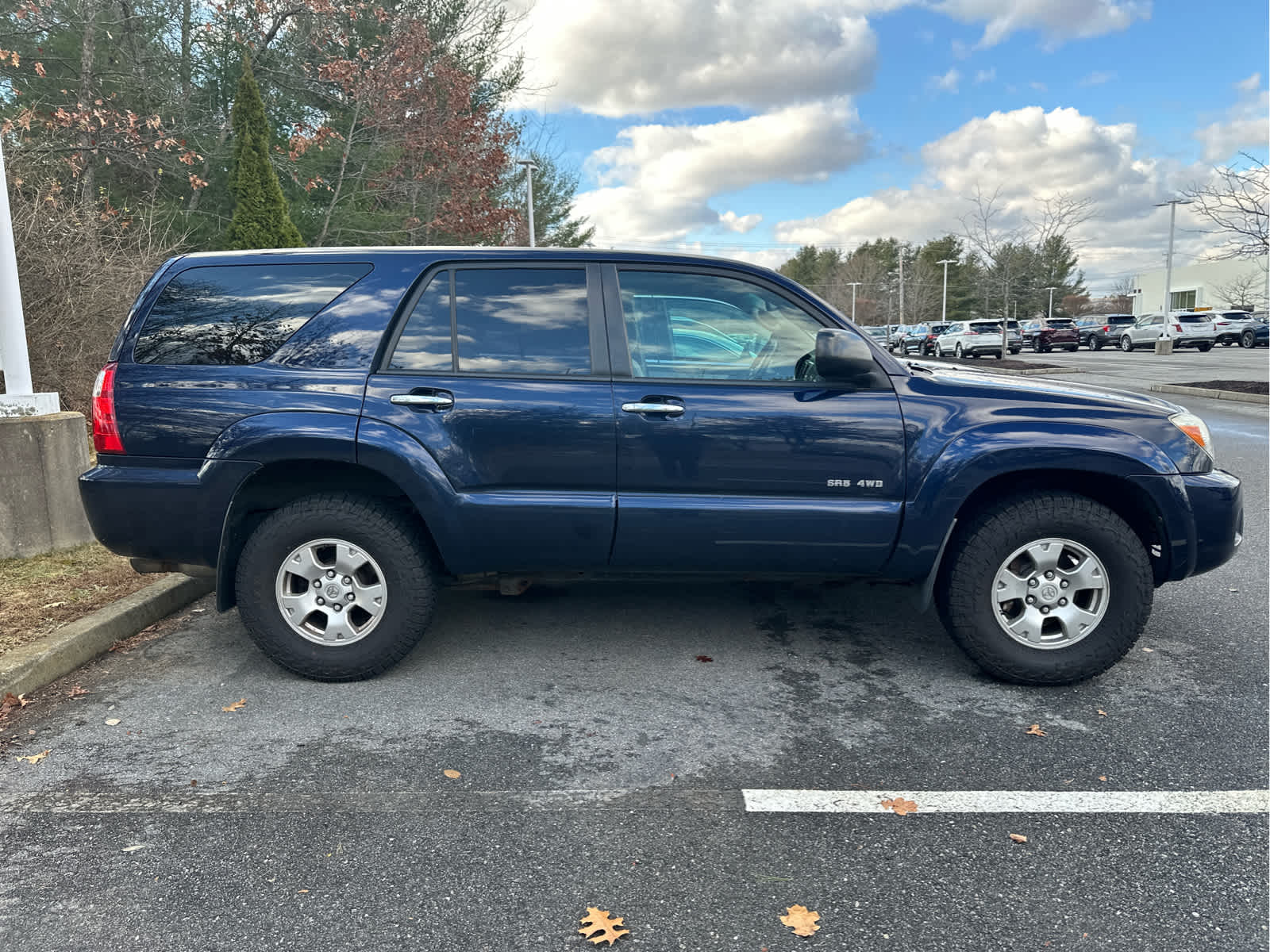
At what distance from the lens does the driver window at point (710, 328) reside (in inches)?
148

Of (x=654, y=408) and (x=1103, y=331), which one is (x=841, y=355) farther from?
(x=1103, y=331)

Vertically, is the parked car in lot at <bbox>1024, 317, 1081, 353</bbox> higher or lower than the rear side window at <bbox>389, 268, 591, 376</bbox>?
higher

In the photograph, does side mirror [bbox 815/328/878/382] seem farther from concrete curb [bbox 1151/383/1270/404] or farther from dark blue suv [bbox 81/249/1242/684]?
concrete curb [bbox 1151/383/1270/404]

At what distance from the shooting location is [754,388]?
12.1ft

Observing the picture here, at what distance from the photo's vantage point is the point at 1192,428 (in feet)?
12.4

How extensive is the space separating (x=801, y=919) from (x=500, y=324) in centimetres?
257

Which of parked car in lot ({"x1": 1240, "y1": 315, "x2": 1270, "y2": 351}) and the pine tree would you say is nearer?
the pine tree

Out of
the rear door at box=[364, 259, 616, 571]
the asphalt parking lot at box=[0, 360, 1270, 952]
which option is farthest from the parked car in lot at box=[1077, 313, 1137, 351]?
the rear door at box=[364, 259, 616, 571]

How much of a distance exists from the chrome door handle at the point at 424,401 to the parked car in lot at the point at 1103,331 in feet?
142

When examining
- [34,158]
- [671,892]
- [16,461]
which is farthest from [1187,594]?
[34,158]

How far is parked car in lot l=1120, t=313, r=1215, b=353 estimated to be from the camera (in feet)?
118

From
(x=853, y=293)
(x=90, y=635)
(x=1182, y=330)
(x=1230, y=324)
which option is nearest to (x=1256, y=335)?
(x=1230, y=324)

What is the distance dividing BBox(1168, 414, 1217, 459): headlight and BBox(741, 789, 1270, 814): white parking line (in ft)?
4.97

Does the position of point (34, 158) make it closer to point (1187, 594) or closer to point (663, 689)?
point (663, 689)
